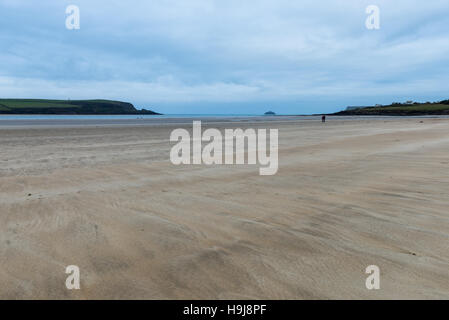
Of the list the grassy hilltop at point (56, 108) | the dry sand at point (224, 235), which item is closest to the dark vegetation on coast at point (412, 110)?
the dry sand at point (224, 235)

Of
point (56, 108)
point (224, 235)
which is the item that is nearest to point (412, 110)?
point (224, 235)

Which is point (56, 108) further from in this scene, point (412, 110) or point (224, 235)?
point (412, 110)

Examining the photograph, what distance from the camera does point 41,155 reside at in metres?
9.45

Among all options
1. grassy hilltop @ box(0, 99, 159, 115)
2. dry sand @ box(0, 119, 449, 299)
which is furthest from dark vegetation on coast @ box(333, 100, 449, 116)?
grassy hilltop @ box(0, 99, 159, 115)

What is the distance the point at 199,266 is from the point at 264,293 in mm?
668

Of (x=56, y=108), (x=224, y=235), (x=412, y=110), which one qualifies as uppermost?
(x=56, y=108)

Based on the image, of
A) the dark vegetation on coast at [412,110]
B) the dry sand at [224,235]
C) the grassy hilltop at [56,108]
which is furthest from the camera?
the dark vegetation on coast at [412,110]

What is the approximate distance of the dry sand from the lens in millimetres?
2318

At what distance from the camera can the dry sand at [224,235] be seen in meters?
2.32

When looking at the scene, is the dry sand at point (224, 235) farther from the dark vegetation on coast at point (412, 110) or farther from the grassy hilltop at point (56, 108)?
the grassy hilltop at point (56, 108)

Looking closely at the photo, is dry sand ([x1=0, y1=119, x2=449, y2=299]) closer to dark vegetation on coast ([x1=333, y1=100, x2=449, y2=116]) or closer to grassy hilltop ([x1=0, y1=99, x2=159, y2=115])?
dark vegetation on coast ([x1=333, y1=100, x2=449, y2=116])

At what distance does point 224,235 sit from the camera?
130 inches

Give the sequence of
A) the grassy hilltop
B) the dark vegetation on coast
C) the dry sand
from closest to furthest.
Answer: the dry sand → the grassy hilltop → the dark vegetation on coast
